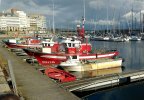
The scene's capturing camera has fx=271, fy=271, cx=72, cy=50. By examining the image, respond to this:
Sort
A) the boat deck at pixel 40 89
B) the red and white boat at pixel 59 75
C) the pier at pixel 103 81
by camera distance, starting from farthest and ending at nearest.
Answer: the red and white boat at pixel 59 75
the pier at pixel 103 81
the boat deck at pixel 40 89

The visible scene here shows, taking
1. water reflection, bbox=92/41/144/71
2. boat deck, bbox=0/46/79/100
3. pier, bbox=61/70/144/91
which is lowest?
water reflection, bbox=92/41/144/71

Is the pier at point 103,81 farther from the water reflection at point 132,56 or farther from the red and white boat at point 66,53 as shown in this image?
the water reflection at point 132,56

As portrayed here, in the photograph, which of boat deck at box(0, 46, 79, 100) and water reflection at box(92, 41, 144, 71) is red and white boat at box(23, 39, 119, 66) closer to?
water reflection at box(92, 41, 144, 71)

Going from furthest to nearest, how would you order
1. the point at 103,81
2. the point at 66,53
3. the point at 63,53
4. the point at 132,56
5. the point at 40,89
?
the point at 132,56
the point at 63,53
the point at 66,53
the point at 103,81
the point at 40,89

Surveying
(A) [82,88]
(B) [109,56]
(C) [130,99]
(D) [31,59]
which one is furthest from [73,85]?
(B) [109,56]

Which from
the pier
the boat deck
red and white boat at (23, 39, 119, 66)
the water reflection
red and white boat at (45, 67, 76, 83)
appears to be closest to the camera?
the boat deck

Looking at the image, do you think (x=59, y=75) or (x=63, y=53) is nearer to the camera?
(x=59, y=75)

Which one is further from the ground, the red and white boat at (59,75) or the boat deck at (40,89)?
the boat deck at (40,89)

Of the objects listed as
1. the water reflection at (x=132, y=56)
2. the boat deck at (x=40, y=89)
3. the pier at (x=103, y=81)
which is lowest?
the water reflection at (x=132, y=56)

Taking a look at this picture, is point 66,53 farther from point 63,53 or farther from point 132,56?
point 132,56

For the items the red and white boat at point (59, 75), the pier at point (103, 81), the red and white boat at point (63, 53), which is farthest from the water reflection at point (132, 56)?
the red and white boat at point (59, 75)

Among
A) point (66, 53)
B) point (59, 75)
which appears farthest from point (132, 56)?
point (59, 75)

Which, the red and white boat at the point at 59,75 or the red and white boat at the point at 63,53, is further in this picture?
the red and white boat at the point at 63,53

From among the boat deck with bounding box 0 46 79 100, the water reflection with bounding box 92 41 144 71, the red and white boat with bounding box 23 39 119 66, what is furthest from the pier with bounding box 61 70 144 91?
the water reflection with bounding box 92 41 144 71
